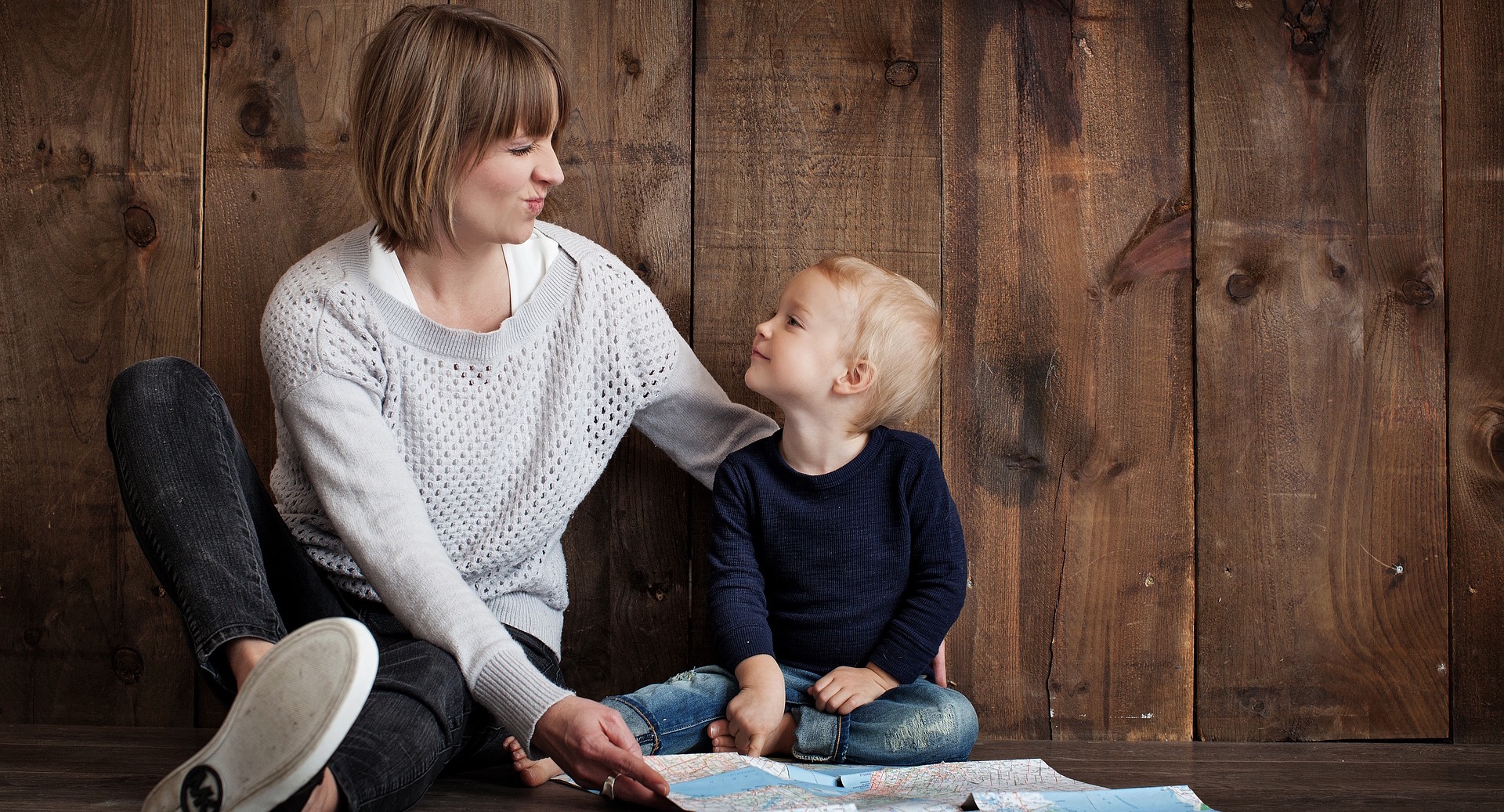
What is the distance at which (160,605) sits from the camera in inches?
53.2

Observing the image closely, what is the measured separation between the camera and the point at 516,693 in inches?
36.8

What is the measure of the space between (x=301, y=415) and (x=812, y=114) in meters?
0.73

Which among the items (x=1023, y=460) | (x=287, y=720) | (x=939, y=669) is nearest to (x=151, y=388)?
(x=287, y=720)

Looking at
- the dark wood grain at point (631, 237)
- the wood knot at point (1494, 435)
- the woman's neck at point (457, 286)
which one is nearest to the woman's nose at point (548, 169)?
the woman's neck at point (457, 286)

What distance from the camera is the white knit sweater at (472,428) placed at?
1015 mm

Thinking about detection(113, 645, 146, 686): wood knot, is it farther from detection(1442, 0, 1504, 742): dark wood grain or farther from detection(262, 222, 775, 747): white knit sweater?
detection(1442, 0, 1504, 742): dark wood grain

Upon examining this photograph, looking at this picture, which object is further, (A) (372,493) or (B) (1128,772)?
(B) (1128,772)

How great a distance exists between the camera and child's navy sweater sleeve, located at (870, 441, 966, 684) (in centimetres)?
117

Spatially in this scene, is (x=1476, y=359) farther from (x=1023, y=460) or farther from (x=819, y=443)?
(x=819, y=443)

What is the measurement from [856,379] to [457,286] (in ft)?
1.55

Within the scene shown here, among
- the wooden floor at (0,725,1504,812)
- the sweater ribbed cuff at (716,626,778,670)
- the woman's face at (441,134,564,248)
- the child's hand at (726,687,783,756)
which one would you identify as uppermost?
the woman's face at (441,134,564,248)

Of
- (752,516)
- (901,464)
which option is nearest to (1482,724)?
(901,464)

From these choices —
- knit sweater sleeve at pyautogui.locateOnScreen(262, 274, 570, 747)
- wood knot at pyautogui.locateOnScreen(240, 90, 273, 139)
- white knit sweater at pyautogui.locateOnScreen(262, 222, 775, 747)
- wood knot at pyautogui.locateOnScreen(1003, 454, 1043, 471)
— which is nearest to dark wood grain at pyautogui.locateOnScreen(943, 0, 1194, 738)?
wood knot at pyautogui.locateOnScreen(1003, 454, 1043, 471)

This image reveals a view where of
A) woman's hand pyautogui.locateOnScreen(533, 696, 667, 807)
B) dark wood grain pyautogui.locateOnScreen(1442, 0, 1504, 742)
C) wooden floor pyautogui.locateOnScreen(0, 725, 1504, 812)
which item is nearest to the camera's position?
woman's hand pyautogui.locateOnScreen(533, 696, 667, 807)
